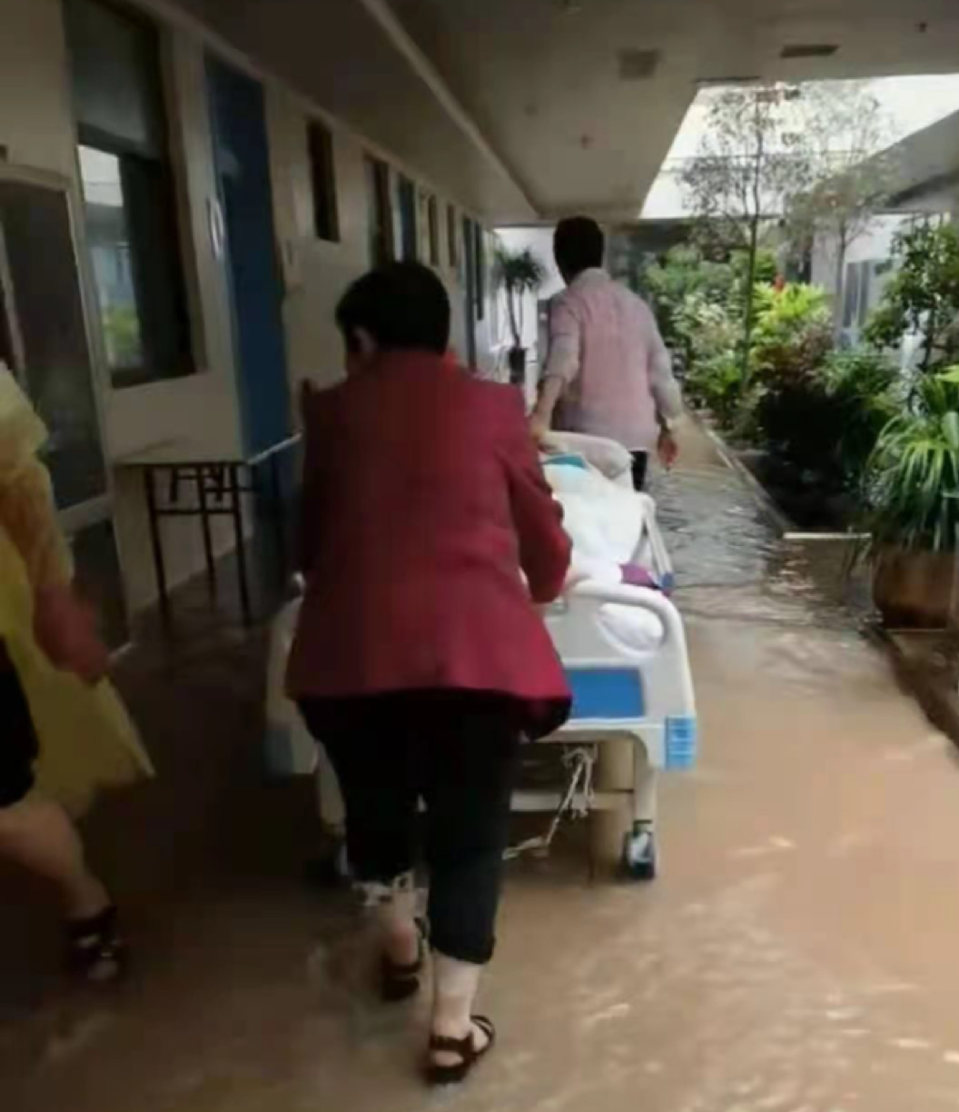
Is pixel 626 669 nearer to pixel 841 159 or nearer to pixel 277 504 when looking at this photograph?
pixel 277 504

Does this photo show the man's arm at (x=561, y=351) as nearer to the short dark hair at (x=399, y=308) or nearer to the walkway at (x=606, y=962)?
the walkway at (x=606, y=962)

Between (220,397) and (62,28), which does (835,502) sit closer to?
(220,397)

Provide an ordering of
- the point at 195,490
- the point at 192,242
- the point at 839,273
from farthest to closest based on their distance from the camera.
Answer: the point at 839,273 < the point at 195,490 < the point at 192,242

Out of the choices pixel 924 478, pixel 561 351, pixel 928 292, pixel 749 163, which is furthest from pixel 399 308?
pixel 749 163

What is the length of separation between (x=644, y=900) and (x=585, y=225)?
195 centimetres

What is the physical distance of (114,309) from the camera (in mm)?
3809

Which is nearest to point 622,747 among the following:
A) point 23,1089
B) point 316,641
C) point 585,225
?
point 316,641

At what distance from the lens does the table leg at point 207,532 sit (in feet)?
13.5

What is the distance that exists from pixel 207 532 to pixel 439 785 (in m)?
3.31

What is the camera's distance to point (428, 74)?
541 centimetres

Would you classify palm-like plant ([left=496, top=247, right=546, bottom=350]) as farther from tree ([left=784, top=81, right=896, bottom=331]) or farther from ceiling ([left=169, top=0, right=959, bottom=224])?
ceiling ([left=169, top=0, right=959, bottom=224])

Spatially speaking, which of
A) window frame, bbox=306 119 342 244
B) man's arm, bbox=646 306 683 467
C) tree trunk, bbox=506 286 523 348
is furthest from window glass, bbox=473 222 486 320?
man's arm, bbox=646 306 683 467

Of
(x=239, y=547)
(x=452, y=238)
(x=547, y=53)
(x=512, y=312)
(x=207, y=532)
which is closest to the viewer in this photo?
(x=239, y=547)

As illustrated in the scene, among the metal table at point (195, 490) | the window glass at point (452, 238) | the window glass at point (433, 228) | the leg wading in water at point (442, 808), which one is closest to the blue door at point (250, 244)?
the metal table at point (195, 490)
